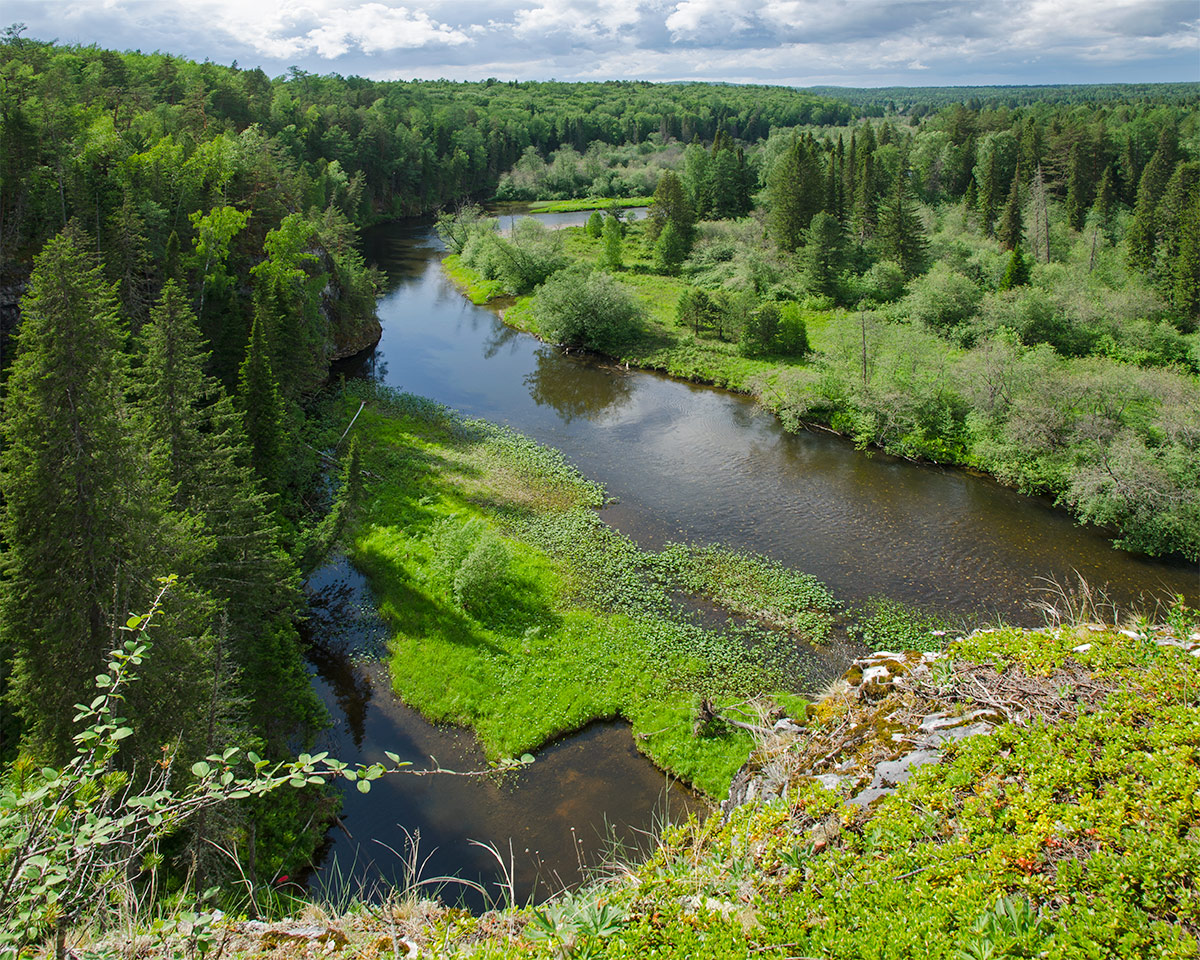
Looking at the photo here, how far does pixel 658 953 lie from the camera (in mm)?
6582

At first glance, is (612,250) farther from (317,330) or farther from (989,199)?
(989,199)

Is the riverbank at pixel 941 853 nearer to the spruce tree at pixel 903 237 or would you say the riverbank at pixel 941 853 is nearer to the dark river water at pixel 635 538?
the dark river water at pixel 635 538

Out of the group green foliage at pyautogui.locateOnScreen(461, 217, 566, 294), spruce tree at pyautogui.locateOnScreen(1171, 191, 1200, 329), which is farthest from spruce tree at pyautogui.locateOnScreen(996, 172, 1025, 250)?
green foliage at pyautogui.locateOnScreen(461, 217, 566, 294)

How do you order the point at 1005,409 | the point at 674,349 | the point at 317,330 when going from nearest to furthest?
the point at 1005,409
the point at 317,330
the point at 674,349

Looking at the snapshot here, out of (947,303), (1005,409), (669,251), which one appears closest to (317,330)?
(669,251)

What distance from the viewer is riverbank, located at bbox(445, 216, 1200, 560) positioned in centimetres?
2739

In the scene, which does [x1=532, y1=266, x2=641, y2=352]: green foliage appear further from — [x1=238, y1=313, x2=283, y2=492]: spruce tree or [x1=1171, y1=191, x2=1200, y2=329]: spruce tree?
[x1=1171, y1=191, x2=1200, y2=329]: spruce tree

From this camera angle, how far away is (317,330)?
43125 millimetres

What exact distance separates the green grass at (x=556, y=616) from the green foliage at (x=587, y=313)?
20.2m

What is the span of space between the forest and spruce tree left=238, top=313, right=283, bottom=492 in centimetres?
10

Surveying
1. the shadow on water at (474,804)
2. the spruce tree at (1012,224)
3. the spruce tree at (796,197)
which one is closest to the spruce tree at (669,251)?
the spruce tree at (796,197)

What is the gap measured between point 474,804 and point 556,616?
7.01m

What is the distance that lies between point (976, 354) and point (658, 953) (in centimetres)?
3681

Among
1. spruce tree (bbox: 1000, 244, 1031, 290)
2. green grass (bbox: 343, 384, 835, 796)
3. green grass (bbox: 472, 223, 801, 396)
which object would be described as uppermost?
spruce tree (bbox: 1000, 244, 1031, 290)
